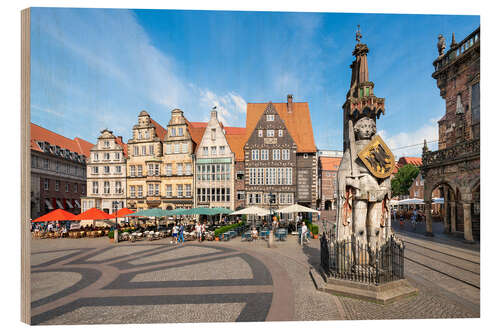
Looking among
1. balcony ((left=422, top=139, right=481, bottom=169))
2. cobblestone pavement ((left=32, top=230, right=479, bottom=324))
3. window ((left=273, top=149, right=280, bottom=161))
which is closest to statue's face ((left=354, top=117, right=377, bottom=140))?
cobblestone pavement ((left=32, top=230, right=479, bottom=324))

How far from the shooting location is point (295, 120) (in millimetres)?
25016

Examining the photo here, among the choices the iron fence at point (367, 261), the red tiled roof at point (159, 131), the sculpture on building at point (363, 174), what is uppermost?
the red tiled roof at point (159, 131)

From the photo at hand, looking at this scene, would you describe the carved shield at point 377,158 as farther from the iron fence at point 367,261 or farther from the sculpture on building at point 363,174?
the iron fence at point 367,261

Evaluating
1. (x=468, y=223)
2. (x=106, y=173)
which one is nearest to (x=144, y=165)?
(x=106, y=173)

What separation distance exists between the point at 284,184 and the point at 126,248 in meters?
15.2

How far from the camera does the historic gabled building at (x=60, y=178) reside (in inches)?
747

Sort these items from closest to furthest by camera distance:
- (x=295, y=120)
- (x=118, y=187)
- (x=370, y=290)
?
1. (x=370, y=290)
2. (x=295, y=120)
3. (x=118, y=187)

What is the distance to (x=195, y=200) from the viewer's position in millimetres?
24656

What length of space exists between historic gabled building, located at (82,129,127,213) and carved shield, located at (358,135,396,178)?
2655cm

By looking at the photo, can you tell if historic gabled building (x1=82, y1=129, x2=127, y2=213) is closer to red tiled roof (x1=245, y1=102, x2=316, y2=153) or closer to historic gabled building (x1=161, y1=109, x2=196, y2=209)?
historic gabled building (x1=161, y1=109, x2=196, y2=209)

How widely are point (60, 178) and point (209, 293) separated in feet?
82.8

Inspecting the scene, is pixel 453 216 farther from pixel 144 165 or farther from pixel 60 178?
pixel 60 178

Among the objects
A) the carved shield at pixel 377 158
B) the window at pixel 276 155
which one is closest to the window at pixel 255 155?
the window at pixel 276 155

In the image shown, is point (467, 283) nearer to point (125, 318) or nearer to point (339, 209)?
point (339, 209)
